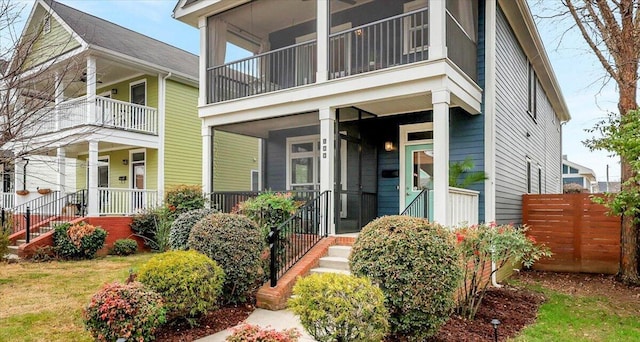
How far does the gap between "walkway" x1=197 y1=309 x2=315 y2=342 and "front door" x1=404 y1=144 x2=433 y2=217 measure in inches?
190

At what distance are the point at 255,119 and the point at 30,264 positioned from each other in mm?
7121

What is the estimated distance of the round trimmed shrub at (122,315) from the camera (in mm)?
4500

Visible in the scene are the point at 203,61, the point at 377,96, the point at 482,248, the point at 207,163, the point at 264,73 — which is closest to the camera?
the point at 482,248

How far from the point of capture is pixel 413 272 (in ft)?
15.7

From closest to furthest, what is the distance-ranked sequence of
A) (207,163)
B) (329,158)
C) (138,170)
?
(329,158), (207,163), (138,170)

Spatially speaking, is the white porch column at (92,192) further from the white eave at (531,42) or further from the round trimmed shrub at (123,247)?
the white eave at (531,42)

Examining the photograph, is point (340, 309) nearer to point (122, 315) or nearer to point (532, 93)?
point (122, 315)

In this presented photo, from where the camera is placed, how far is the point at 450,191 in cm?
732

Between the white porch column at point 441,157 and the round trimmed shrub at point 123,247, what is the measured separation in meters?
10.0

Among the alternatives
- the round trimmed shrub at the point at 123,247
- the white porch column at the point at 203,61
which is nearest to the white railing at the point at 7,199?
the round trimmed shrub at the point at 123,247

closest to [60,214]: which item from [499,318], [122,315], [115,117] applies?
[115,117]

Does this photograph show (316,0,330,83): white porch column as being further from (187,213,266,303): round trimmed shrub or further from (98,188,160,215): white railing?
(98,188,160,215): white railing

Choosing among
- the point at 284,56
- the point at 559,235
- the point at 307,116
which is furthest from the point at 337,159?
the point at 559,235

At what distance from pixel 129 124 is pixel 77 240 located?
195 inches
